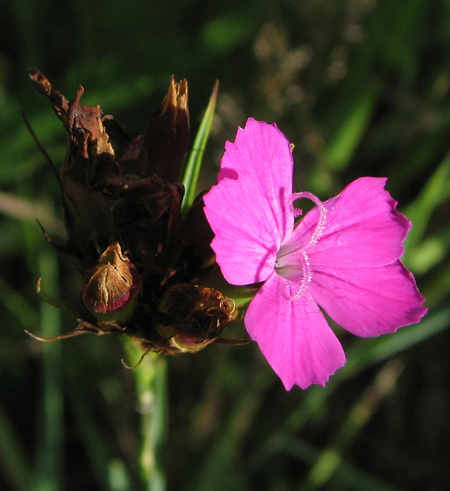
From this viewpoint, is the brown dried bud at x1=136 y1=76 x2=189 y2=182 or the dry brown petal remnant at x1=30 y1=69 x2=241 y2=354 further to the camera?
the brown dried bud at x1=136 y1=76 x2=189 y2=182

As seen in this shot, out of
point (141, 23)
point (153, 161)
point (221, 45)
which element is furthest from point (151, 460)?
point (141, 23)

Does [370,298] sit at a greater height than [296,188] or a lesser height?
greater

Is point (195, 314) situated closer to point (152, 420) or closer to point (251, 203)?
point (251, 203)

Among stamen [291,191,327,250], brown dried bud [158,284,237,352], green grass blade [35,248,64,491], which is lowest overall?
green grass blade [35,248,64,491]

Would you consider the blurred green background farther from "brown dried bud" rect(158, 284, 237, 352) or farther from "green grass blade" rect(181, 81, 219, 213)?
"brown dried bud" rect(158, 284, 237, 352)

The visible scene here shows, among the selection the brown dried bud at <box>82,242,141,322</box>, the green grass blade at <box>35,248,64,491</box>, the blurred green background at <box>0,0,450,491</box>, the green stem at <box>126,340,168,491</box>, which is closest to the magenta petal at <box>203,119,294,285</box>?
the brown dried bud at <box>82,242,141,322</box>

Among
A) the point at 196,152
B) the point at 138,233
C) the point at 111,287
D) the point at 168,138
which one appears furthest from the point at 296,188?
the point at 111,287
